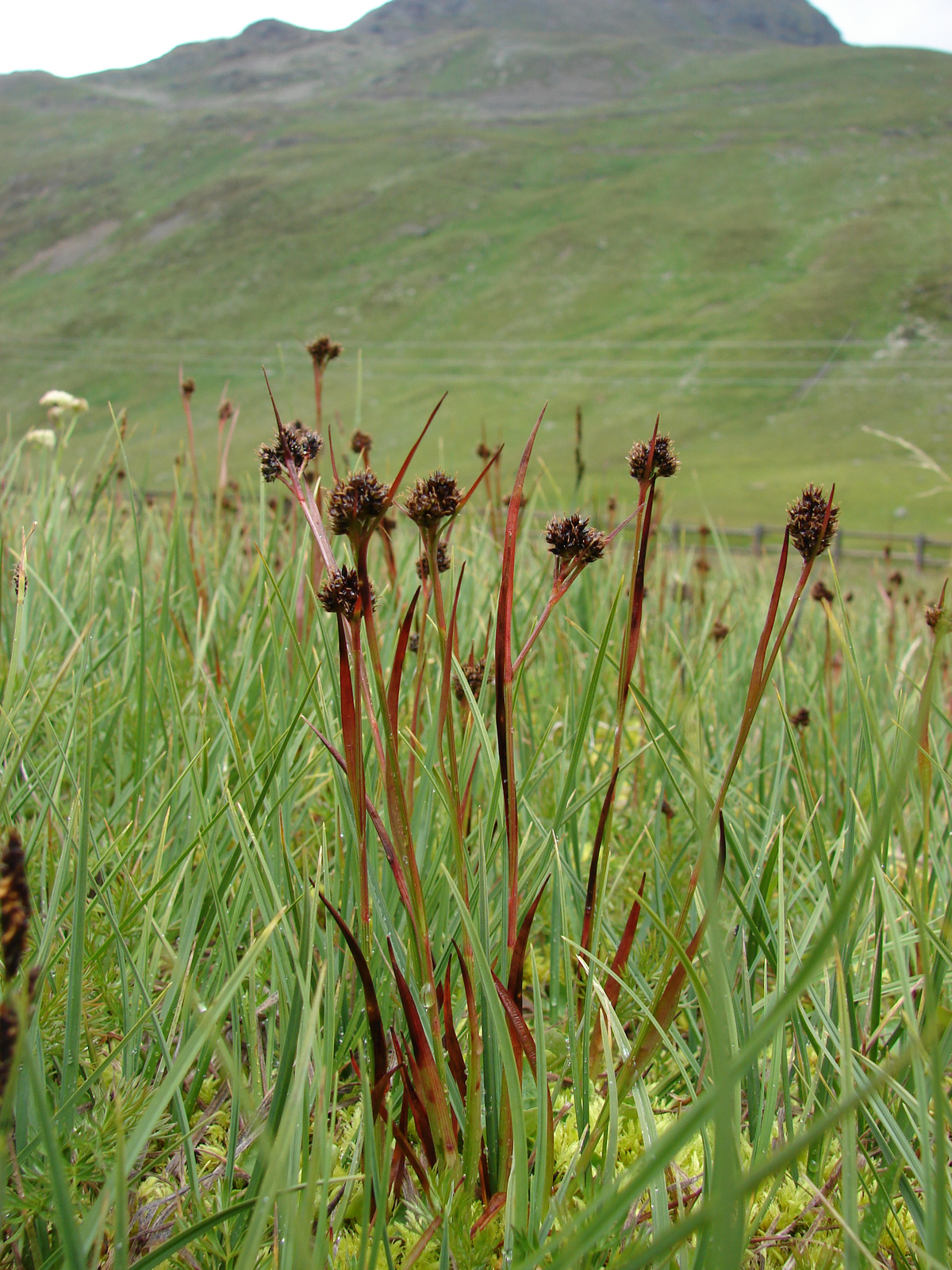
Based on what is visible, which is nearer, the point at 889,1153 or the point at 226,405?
the point at 889,1153

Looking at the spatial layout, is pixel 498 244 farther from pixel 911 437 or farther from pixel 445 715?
pixel 445 715

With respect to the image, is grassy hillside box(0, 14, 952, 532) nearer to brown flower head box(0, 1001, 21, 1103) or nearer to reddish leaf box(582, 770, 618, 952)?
reddish leaf box(582, 770, 618, 952)

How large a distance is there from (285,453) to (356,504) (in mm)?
189

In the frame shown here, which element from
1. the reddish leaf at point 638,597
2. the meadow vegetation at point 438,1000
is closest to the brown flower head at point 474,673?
the meadow vegetation at point 438,1000

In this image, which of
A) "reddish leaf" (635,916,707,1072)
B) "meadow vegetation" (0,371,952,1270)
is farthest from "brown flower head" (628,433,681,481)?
"reddish leaf" (635,916,707,1072)

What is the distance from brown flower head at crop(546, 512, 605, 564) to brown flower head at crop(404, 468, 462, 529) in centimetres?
13

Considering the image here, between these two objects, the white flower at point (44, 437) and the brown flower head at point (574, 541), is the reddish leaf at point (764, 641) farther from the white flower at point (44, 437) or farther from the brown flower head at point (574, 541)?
the white flower at point (44, 437)

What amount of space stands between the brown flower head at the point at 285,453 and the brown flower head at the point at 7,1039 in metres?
0.52

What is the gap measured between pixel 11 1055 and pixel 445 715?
1.50 ft

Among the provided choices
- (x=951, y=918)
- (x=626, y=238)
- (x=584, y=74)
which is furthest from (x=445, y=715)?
(x=584, y=74)

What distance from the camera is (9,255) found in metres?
64.2

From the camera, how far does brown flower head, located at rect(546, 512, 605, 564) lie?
29.7 inches

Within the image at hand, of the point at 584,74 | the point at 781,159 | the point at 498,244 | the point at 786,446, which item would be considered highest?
the point at 584,74

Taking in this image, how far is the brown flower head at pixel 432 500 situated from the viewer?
64 centimetres
